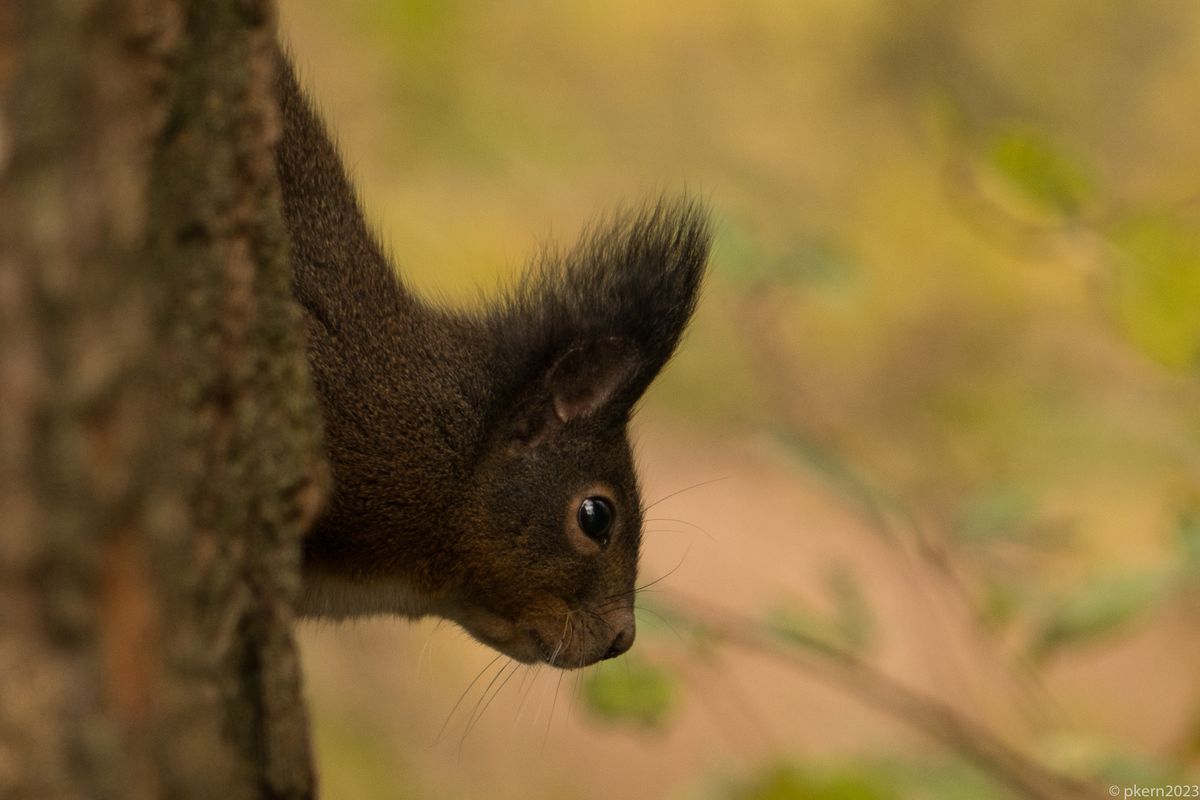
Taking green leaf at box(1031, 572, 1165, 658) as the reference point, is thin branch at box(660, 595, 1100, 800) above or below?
below

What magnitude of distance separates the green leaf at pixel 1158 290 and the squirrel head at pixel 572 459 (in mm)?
659

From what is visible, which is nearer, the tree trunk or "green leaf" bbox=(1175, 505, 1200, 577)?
the tree trunk

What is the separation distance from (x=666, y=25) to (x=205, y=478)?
408 centimetres

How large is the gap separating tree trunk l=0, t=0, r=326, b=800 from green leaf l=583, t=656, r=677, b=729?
1033 mm

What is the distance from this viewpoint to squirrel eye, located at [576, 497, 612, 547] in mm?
2293

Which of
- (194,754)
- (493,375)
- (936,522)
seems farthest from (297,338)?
(936,522)

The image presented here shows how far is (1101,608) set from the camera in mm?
2111

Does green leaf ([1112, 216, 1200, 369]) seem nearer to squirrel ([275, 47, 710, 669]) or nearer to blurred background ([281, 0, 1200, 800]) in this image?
blurred background ([281, 0, 1200, 800])

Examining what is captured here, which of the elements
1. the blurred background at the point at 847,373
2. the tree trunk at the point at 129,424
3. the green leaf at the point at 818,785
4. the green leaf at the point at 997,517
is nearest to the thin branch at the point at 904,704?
the blurred background at the point at 847,373

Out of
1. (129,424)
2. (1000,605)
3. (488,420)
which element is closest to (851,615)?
(1000,605)

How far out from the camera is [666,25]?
16.0ft

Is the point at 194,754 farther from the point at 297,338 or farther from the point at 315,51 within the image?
the point at 315,51

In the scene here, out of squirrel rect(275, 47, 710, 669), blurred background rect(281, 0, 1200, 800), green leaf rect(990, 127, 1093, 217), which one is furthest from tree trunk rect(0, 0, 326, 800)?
green leaf rect(990, 127, 1093, 217)

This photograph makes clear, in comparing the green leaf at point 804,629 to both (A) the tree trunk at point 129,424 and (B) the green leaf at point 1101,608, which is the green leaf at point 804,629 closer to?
(B) the green leaf at point 1101,608
